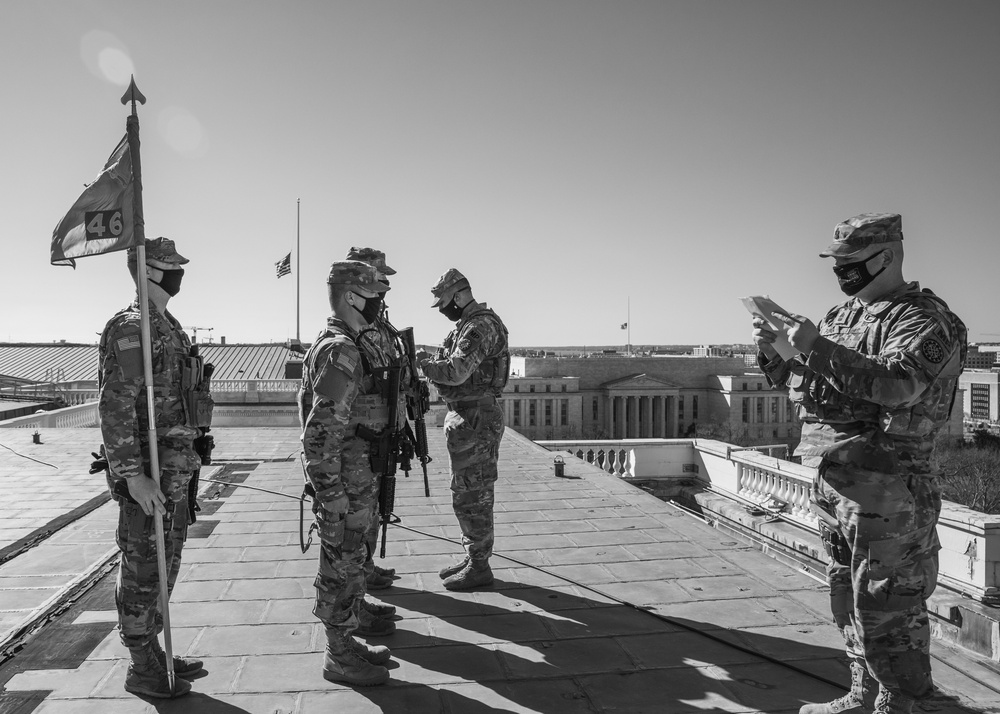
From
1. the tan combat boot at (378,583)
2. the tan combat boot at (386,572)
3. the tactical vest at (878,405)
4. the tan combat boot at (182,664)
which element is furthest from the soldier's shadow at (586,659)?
the tactical vest at (878,405)

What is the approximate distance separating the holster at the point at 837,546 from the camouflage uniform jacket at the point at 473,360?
7.87ft

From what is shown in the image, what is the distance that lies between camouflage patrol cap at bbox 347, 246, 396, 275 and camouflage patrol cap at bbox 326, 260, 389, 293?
1.19 metres

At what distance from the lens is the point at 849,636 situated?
2824 millimetres

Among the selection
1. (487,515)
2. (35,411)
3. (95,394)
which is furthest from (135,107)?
(95,394)

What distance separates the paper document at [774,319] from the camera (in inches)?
103

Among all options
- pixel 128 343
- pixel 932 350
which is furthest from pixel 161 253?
pixel 932 350

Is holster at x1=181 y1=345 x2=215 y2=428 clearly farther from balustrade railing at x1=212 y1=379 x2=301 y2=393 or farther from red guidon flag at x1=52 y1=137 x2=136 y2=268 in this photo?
balustrade railing at x1=212 y1=379 x2=301 y2=393

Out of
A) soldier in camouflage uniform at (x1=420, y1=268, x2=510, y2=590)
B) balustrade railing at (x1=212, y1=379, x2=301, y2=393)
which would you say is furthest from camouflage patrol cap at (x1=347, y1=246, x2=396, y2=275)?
balustrade railing at (x1=212, y1=379, x2=301, y2=393)

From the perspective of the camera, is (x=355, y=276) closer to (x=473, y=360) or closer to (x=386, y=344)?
(x=386, y=344)

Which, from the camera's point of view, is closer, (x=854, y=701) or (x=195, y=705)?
(x=854, y=701)

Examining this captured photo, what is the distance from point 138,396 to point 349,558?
4.06ft

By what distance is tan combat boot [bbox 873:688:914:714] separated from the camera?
257 centimetres

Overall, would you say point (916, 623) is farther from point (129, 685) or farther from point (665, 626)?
point (129, 685)

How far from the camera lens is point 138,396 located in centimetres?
313
